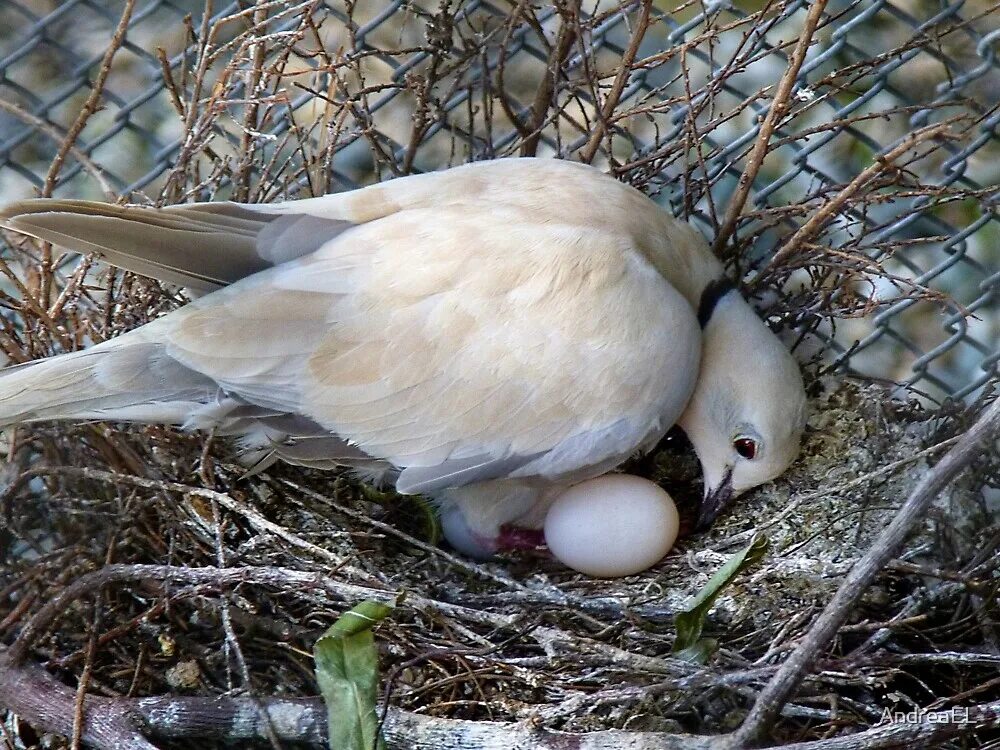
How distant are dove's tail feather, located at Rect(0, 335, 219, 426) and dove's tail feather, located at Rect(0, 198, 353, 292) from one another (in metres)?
0.16

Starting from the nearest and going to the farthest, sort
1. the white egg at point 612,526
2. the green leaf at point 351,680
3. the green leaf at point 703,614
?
the green leaf at point 351,680 → the green leaf at point 703,614 → the white egg at point 612,526

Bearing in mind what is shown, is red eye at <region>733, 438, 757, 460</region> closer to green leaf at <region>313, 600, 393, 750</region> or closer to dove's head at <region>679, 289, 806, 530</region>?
dove's head at <region>679, 289, 806, 530</region>

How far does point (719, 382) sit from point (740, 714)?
706 millimetres

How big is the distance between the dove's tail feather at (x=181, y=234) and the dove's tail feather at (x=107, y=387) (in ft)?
0.53

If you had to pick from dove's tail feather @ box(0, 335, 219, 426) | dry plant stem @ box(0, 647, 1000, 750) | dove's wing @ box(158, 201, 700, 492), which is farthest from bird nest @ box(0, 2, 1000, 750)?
dove's wing @ box(158, 201, 700, 492)

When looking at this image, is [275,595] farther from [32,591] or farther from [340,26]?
[340,26]

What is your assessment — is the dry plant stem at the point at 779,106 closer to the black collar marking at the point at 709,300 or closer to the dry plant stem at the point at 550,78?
the black collar marking at the point at 709,300

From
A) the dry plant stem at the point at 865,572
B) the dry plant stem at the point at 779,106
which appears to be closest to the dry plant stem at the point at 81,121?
the dry plant stem at the point at 779,106

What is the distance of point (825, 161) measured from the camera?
2.78 metres

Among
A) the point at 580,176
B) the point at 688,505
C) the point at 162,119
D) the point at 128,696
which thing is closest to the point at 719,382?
the point at 688,505

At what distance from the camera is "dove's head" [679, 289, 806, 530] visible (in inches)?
82.6

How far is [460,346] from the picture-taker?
1.88 m

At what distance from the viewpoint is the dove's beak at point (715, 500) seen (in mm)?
2160

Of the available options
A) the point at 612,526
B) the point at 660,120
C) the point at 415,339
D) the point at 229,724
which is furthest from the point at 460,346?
the point at 660,120
